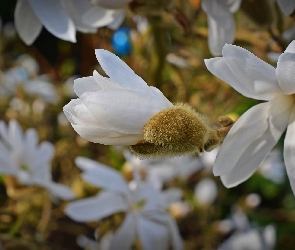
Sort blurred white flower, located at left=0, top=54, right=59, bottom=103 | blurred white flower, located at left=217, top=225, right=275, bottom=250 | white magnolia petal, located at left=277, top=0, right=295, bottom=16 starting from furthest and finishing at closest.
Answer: blurred white flower, located at left=0, top=54, right=59, bottom=103
blurred white flower, located at left=217, top=225, right=275, bottom=250
white magnolia petal, located at left=277, top=0, right=295, bottom=16

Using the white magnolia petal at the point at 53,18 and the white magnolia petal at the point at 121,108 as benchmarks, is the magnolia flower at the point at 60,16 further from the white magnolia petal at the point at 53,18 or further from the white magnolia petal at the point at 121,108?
the white magnolia petal at the point at 121,108

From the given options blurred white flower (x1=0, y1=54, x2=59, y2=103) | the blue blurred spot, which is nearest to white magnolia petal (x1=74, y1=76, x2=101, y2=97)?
the blue blurred spot

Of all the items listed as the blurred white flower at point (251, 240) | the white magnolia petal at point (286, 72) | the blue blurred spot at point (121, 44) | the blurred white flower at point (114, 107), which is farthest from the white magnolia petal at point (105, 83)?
the blue blurred spot at point (121, 44)

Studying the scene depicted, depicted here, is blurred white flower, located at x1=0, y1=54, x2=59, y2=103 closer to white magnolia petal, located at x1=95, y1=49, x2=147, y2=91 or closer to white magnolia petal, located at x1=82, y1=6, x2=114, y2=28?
white magnolia petal, located at x1=82, y1=6, x2=114, y2=28

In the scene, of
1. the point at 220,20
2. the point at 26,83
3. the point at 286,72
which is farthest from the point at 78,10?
the point at 26,83

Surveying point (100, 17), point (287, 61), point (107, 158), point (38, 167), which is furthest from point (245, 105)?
point (287, 61)

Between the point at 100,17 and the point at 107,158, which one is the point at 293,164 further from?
the point at 107,158
